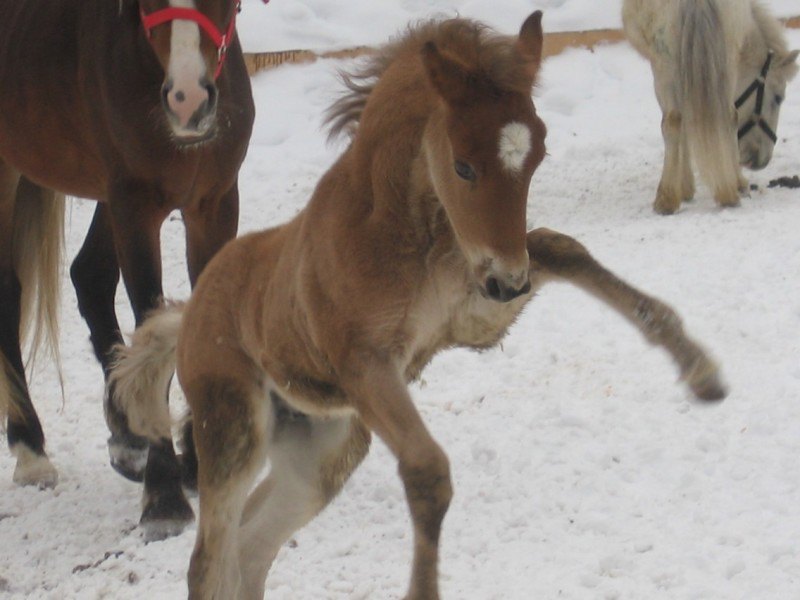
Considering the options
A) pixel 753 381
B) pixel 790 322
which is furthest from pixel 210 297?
pixel 790 322

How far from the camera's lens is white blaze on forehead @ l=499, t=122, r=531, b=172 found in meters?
2.87

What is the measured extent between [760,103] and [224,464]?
6.58m

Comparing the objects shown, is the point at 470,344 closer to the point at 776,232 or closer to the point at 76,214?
the point at 776,232

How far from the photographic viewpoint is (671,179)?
8.66m

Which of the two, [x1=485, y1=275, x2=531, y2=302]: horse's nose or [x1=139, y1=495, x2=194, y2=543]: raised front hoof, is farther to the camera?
[x1=139, y1=495, x2=194, y2=543]: raised front hoof

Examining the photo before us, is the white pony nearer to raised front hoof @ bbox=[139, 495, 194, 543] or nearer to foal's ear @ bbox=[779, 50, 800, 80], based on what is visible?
foal's ear @ bbox=[779, 50, 800, 80]

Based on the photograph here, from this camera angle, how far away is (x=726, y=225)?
764 centimetres

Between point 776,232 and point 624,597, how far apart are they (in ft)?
12.4

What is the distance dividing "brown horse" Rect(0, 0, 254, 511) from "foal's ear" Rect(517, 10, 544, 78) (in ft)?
4.49

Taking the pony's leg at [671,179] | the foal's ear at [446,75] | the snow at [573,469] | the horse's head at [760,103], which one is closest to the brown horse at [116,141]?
the snow at [573,469]

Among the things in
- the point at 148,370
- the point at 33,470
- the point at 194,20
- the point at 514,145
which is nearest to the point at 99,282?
the point at 33,470

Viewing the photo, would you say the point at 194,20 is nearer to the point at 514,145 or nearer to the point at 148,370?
the point at 148,370

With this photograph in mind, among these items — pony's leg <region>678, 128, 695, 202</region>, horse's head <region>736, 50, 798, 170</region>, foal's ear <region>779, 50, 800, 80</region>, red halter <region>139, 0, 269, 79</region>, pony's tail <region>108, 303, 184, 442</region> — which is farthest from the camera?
foal's ear <region>779, 50, 800, 80</region>

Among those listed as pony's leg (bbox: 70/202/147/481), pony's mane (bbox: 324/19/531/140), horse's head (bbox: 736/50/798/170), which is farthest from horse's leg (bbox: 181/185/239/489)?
horse's head (bbox: 736/50/798/170)
